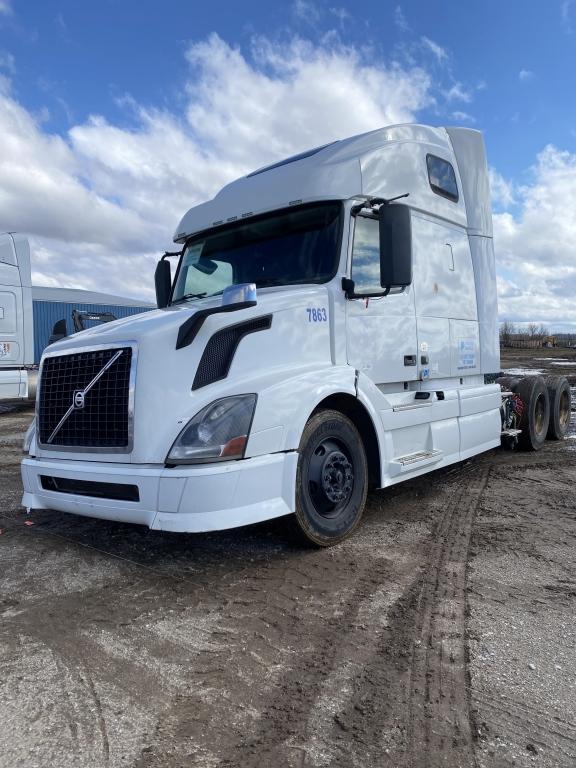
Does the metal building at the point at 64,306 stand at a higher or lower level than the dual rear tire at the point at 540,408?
higher

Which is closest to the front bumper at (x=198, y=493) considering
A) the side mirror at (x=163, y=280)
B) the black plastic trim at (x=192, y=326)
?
the black plastic trim at (x=192, y=326)

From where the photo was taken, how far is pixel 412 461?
5.09 m

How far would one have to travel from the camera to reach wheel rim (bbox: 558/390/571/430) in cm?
959

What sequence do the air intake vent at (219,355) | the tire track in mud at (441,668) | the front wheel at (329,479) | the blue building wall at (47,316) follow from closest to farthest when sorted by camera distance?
the tire track in mud at (441,668) → the air intake vent at (219,355) → the front wheel at (329,479) → the blue building wall at (47,316)

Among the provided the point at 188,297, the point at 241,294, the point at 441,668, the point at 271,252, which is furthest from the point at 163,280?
the point at 441,668

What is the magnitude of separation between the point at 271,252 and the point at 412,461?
2.23m

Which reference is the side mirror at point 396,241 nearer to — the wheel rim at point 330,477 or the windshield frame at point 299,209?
the windshield frame at point 299,209

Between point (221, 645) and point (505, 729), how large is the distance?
1.39 m

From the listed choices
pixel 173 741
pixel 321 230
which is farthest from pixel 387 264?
pixel 173 741

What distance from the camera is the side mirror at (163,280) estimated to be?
19.5ft

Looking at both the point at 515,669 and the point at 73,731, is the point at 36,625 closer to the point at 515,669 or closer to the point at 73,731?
the point at 73,731

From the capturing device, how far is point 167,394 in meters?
3.63

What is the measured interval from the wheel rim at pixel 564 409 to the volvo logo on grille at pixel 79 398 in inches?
319

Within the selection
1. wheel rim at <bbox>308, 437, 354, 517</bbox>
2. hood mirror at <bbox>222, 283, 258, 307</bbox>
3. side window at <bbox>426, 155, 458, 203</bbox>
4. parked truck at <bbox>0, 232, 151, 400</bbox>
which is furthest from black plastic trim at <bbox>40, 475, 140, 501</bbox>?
parked truck at <bbox>0, 232, 151, 400</bbox>
